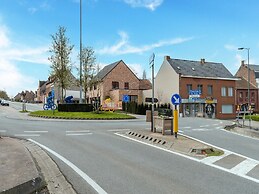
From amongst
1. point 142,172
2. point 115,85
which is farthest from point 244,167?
point 115,85

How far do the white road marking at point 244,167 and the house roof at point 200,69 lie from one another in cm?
4067

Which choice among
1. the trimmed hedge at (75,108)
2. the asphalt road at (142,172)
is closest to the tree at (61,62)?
the trimmed hedge at (75,108)

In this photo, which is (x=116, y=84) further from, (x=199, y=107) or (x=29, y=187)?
(x=29, y=187)

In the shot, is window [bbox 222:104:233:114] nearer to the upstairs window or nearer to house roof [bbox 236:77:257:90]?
house roof [bbox 236:77:257:90]

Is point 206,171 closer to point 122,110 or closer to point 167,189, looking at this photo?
point 167,189

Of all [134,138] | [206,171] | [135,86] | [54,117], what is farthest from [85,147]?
[135,86]

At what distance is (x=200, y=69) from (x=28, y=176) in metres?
50.1

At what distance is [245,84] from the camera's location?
238 feet

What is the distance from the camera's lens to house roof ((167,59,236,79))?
51.5 meters

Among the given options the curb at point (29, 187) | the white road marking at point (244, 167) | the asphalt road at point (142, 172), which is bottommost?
the white road marking at point (244, 167)

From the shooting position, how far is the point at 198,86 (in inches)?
2037

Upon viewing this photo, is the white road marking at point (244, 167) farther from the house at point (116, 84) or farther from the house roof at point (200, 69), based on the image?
the house at point (116, 84)

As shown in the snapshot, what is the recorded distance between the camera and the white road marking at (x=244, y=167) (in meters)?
8.47

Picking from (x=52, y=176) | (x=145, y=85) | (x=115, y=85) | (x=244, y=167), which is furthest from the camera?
(x=145, y=85)
